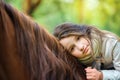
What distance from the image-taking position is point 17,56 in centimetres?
107

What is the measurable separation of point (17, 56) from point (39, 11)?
3.98 m

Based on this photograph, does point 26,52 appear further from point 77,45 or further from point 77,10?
point 77,10

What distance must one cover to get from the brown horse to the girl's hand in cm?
9

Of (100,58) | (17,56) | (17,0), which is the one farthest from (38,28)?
(17,0)

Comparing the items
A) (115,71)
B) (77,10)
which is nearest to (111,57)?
(115,71)

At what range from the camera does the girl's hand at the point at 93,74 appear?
127 cm

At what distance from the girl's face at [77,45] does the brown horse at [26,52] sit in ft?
0.27

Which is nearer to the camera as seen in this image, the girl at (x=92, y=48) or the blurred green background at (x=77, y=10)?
the girl at (x=92, y=48)

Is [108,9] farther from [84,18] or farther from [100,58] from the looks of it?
[100,58]

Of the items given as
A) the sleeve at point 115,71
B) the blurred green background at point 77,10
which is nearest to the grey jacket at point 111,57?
the sleeve at point 115,71

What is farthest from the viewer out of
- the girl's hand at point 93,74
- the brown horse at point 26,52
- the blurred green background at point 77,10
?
the blurred green background at point 77,10

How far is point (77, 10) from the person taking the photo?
5043 millimetres

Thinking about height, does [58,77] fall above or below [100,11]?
below

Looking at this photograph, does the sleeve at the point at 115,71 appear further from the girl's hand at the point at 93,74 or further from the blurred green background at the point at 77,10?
the blurred green background at the point at 77,10
